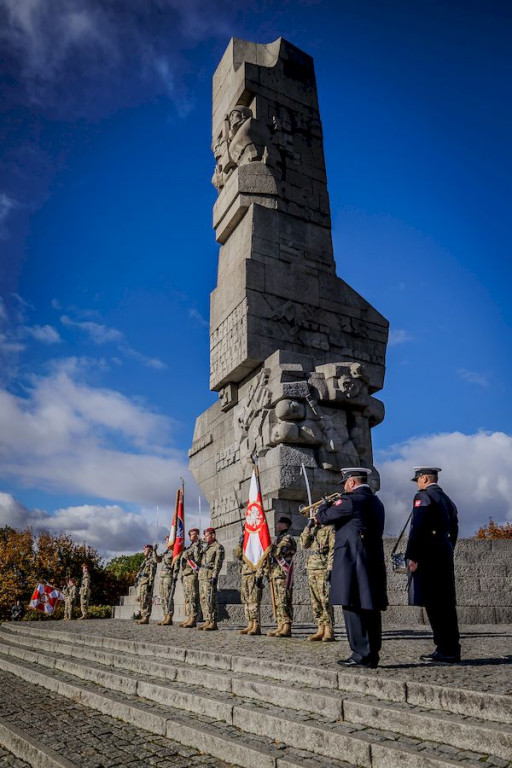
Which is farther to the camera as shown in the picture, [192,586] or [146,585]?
[146,585]

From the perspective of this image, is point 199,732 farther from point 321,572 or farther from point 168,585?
point 168,585

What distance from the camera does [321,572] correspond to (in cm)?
701

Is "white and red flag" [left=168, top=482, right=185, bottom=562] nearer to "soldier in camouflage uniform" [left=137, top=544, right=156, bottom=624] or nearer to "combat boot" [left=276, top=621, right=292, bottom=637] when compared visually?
"soldier in camouflage uniform" [left=137, top=544, right=156, bottom=624]

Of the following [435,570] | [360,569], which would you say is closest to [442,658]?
[435,570]

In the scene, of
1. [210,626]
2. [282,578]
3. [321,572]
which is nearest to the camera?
[321,572]

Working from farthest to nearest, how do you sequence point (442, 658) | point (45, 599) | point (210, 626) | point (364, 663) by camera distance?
point (45, 599) → point (210, 626) → point (442, 658) → point (364, 663)

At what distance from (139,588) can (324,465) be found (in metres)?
4.46

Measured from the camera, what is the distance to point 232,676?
4.68m

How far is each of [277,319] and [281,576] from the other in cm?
686

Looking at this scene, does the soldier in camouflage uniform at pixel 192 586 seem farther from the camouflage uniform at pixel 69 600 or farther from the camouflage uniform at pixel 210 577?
the camouflage uniform at pixel 69 600

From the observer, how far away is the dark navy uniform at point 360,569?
456 centimetres

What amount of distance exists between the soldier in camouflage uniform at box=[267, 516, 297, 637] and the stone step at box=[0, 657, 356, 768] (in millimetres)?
2435

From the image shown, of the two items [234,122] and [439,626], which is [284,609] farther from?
[234,122]

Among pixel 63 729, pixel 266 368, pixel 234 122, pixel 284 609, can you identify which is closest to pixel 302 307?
pixel 266 368
